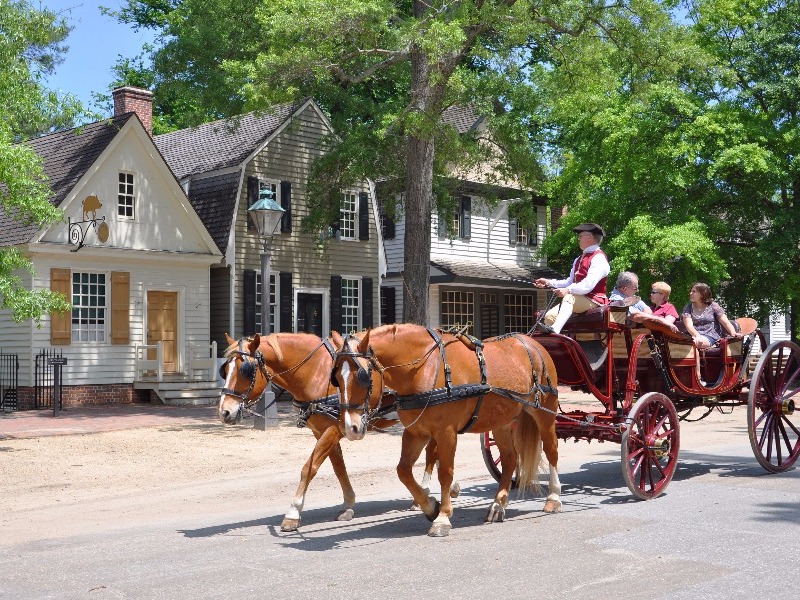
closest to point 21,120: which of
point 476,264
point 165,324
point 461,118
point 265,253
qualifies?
point 265,253

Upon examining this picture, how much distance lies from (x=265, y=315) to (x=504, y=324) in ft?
58.5

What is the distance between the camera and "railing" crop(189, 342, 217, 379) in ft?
83.3

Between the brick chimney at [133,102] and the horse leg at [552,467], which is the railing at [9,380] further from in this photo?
the horse leg at [552,467]

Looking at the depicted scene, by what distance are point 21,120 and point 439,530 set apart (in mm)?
11964

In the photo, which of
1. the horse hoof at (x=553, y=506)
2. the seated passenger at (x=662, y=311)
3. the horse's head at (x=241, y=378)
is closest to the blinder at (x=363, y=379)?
the horse's head at (x=241, y=378)

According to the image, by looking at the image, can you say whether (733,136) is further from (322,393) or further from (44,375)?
(322,393)

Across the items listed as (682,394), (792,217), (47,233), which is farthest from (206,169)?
(682,394)

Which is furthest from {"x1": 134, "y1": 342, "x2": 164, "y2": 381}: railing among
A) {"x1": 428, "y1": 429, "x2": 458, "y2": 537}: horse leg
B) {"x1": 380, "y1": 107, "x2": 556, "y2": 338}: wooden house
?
{"x1": 428, "y1": 429, "x2": 458, "y2": 537}: horse leg

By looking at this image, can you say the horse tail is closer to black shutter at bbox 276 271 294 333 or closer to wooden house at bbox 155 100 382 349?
wooden house at bbox 155 100 382 349

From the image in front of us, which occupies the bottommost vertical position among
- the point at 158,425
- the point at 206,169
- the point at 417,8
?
the point at 158,425

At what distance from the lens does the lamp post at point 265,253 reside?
643 inches

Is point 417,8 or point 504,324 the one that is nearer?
point 417,8

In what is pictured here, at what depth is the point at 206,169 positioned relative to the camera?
28.3 metres

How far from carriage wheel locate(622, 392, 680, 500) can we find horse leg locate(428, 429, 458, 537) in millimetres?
1960
